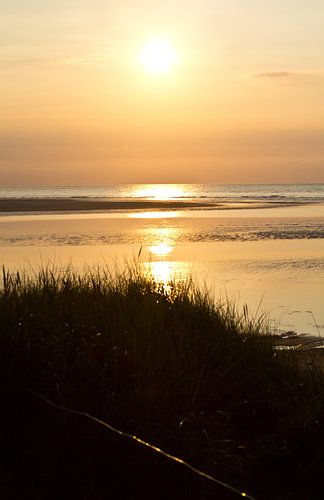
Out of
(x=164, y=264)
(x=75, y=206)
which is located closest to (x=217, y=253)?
(x=164, y=264)

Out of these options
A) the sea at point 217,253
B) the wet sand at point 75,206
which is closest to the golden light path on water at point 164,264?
the sea at point 217,253

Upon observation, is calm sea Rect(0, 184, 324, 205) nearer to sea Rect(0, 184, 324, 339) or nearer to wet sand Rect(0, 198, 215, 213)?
wet sand Rect(0, 198, 215, 213)

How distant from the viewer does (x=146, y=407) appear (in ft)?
16.4

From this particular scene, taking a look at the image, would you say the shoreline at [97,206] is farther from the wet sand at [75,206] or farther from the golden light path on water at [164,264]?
the golden light path on water at [164,264]

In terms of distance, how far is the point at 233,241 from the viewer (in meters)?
23.5

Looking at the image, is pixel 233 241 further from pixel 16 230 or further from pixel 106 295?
pixel 106 295

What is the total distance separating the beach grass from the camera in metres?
4.54

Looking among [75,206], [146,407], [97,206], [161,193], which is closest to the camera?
[146,407]

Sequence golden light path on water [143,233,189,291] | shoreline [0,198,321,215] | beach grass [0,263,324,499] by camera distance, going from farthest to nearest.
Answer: shoreline [0,198,321,215] < golden light path on water [143,233,189,291] < beach grass [0,263,324,499]

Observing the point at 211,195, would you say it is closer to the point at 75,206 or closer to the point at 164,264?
the point at 75,206

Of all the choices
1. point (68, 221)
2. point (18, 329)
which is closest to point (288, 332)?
point (18, 329)

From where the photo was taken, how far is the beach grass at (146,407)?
454 cm

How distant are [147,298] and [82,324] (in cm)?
119

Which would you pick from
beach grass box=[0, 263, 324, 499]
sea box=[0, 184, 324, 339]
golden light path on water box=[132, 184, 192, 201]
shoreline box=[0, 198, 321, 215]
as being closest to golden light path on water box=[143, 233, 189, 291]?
sea box=[0, 184, 324, 339]
